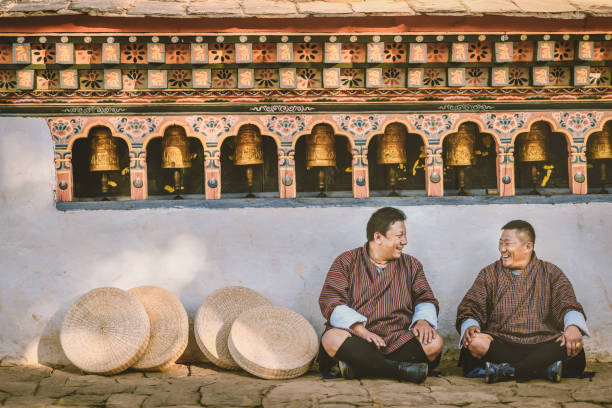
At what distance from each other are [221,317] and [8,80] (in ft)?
7.85

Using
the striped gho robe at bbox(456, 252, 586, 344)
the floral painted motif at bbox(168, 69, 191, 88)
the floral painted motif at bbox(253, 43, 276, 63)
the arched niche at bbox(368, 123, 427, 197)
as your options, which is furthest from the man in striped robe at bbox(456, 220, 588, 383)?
the floral painted motif at bbox(168, 69, 191, 88)

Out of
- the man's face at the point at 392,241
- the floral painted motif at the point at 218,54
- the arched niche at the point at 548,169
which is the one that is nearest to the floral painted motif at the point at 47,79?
the floral painted motif at the point at 218,54

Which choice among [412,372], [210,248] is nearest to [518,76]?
[412,372]

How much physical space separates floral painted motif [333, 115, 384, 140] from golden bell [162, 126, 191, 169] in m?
1.21

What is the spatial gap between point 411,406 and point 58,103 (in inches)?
133

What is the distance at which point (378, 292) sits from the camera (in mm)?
4922

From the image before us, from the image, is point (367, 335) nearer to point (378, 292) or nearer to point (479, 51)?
point (378, 292)

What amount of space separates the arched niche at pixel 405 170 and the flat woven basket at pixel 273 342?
143cm

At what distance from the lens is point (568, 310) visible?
4875 millimetres

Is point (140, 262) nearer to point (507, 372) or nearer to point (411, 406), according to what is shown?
point (411, 406)

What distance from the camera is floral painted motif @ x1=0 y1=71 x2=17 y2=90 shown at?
5.30 meters

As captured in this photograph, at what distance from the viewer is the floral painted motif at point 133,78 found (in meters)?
5.34

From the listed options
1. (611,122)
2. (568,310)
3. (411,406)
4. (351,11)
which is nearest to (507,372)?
(568,310)

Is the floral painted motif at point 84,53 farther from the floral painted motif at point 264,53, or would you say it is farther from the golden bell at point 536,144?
the golden bell at point 536,144
